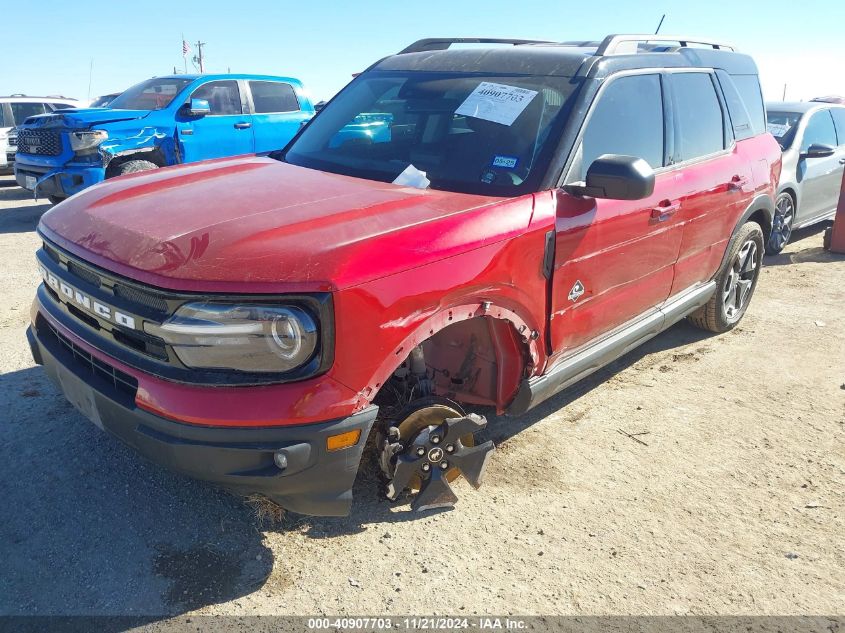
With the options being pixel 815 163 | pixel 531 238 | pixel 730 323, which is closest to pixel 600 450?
pixel 531 238

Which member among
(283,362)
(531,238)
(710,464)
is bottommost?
(710,464)

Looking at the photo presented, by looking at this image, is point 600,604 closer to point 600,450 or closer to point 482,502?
point 482,502

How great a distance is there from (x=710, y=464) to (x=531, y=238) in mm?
1623

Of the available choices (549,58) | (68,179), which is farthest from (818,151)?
(68,179)

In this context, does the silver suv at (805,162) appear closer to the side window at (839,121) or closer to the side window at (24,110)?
the side window at (839,121)

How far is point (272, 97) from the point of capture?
996 centimetres

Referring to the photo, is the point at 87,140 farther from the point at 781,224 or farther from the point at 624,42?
the point at 781,224

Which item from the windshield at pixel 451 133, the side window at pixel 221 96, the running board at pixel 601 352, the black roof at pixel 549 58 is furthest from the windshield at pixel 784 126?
the side window at pixel 221 96

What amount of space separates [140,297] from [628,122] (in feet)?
8.27

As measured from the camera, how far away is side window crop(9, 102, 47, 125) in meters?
12.9

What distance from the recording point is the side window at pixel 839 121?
321 inches

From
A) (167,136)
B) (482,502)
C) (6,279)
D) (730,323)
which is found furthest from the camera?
(167,136)

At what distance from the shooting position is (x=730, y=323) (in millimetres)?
5145

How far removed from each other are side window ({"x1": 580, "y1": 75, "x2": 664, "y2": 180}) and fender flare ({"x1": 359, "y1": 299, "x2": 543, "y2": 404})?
0.81m
